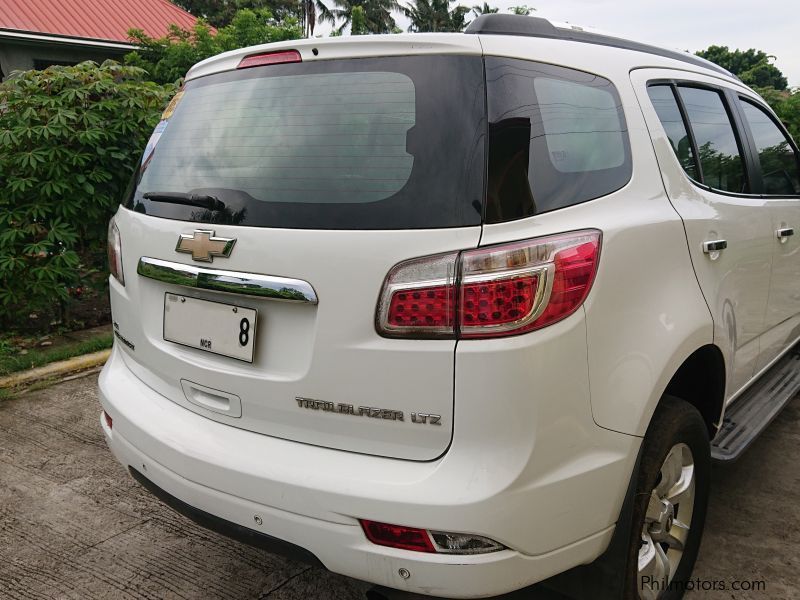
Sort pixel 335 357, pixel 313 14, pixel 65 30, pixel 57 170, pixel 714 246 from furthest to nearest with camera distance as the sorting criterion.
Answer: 1. pixel 313 14
2. pixel 65 30
3. pixel 57 170
4. pixel 714 246
5. pixel 335 357

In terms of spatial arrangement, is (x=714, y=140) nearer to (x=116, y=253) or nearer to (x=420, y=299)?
(x=420, y=299)

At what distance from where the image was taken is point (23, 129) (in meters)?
4.87

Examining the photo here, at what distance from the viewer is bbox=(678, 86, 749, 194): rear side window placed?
8.45 feet

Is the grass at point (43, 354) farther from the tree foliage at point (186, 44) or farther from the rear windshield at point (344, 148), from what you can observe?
the tree foliage at point (186, 44)

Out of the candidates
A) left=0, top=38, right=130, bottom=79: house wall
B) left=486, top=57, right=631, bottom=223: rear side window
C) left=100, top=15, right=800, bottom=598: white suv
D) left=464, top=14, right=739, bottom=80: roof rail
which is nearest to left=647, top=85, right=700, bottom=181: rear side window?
left=100, top=15, right=800, bottom=598: white suv

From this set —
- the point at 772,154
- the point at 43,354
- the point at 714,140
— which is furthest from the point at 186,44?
the point at 714,140

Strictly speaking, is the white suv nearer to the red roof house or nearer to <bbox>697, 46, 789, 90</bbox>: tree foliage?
the red roof house

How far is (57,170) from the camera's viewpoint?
500 cm

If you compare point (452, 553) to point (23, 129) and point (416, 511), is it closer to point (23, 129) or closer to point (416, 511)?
point (416, 511)

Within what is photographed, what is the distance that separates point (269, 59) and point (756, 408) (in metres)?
2.50

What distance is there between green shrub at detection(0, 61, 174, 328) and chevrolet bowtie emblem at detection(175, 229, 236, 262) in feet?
11.3

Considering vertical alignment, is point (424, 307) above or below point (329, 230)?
below

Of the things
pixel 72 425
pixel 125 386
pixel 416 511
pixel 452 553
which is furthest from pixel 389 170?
pixel 72 425

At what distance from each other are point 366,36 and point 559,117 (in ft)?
1.84
